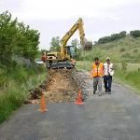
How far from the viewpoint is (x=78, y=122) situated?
16.7 m

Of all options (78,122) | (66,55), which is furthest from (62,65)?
(78,122)

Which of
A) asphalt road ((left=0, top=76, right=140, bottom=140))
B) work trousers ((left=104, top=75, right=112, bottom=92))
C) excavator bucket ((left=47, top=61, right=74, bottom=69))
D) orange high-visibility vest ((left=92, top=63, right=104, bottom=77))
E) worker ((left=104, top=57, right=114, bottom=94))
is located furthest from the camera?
excavator bucket ((left=47, top=61, right=74, bottom=69))

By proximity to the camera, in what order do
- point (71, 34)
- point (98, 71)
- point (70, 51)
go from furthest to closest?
point (70, 51) < point (71, 34) < point (98, 71)

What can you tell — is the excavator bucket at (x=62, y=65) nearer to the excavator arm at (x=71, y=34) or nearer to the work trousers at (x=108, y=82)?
the excavator arm at (x=71, y=34)

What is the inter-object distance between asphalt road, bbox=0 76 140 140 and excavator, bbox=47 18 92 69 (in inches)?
1170

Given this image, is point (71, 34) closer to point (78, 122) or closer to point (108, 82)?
point (108, 82)

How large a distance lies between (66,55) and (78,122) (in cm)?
3919

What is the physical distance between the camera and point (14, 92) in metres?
22.2

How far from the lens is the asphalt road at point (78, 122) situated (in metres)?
14.3

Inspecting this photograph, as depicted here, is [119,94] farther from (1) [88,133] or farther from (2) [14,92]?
(1) [88,133]

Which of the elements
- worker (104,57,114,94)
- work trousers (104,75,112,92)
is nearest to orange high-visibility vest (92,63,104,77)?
worker (104,57,114,94)

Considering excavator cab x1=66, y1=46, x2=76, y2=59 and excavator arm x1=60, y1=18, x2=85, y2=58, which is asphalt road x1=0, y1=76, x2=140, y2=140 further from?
excavator cab x1=66, y1=46, x2=76, y2=59

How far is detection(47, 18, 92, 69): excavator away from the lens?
52.9 m

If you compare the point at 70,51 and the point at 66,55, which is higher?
the point at 70,51
